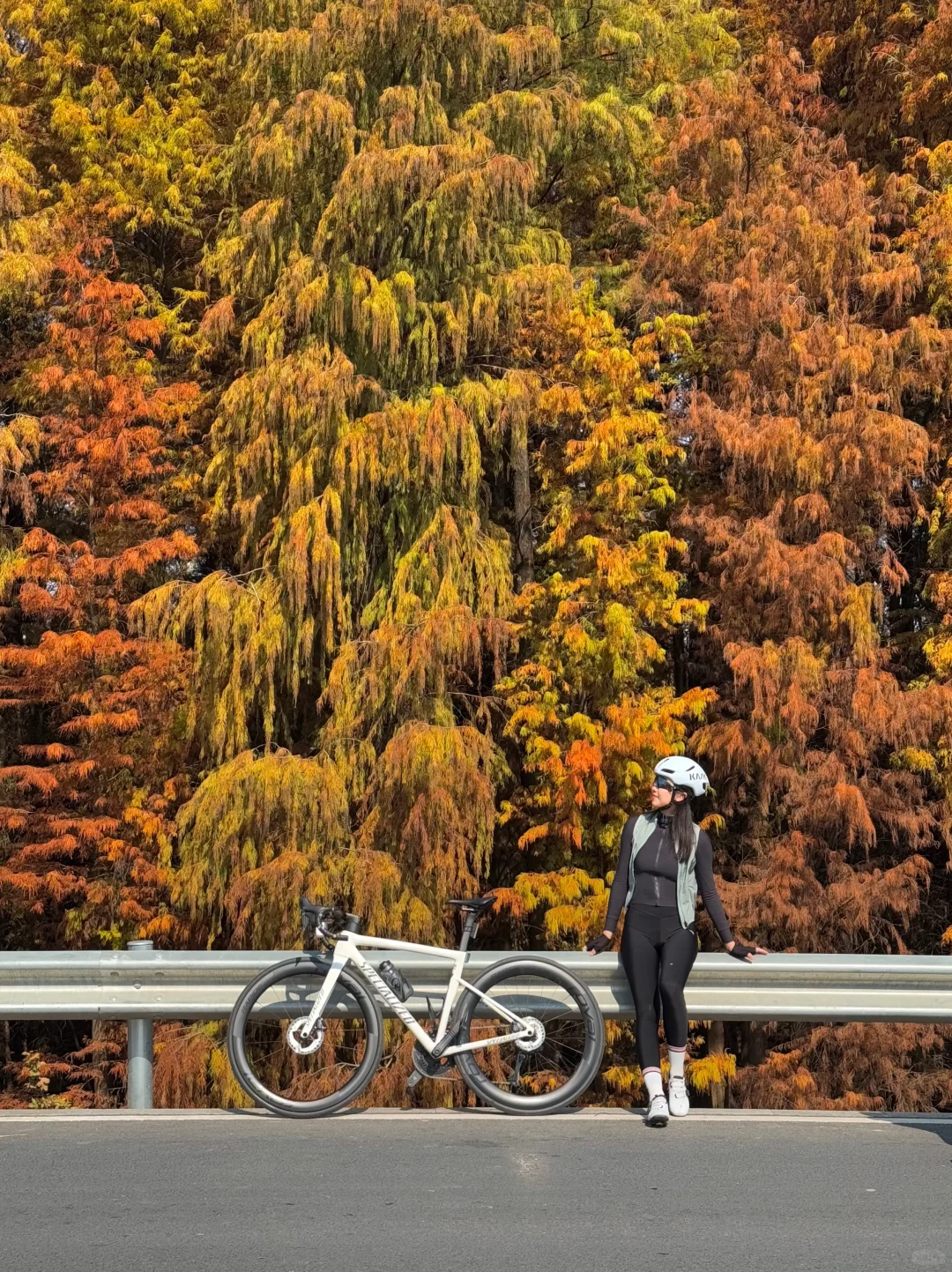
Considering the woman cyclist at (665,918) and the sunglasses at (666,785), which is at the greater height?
the sunglasses at (666,785)

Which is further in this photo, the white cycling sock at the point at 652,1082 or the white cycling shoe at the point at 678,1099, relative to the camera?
the white cycling shoe at the point at 678,1099

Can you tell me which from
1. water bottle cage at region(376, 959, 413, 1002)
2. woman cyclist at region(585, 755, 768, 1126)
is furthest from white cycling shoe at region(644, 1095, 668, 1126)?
water bottle cage at region(376, 959, 413, 1002)

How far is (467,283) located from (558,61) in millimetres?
3499

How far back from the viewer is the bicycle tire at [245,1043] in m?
7.16

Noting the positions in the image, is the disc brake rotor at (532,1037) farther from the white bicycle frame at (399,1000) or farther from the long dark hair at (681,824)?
the long dark hair at (681,824)

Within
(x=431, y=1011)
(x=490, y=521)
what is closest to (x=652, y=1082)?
(x=431, y=1011)

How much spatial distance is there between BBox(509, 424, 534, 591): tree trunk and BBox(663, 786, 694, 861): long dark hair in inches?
465

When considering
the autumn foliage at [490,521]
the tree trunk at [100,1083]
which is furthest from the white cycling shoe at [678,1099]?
the tree trunk at [100,1083]

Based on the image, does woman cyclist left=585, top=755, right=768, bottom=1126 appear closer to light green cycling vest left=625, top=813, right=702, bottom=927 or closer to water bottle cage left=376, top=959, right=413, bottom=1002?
light green cycling vest left=625, top=813, right=702, bottom=927

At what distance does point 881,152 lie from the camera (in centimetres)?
2133

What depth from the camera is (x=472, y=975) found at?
293 inches

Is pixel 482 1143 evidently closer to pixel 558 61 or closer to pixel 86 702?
pixel 86 702

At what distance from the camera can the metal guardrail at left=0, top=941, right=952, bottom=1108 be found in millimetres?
7340

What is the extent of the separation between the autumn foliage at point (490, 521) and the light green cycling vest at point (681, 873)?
A: 851 centimetres
